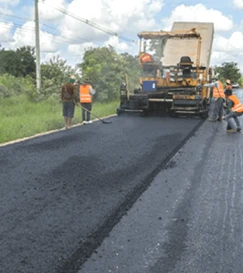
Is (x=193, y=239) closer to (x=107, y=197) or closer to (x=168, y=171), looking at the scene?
(x=107, y=197)

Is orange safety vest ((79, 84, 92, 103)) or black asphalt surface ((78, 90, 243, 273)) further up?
orange safety vest ((79, 84, 92, 103))

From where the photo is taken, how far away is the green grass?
945 cm

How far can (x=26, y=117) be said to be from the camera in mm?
12766

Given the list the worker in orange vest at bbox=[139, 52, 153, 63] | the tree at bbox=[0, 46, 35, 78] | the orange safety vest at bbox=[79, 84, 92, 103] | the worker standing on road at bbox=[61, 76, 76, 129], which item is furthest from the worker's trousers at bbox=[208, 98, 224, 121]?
the tree at bbox=[0, 46, 35, 78]

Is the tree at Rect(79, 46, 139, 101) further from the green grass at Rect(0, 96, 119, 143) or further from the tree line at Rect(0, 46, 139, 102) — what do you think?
the green grass at Rect(0, 96, 119, 143)

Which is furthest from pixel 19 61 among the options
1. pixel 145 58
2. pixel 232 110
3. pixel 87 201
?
pixel 87 201

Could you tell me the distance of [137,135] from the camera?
905cm

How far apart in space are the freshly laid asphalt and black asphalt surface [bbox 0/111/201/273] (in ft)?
0.03

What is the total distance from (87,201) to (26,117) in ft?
29.8

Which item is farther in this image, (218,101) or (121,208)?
(218,101)

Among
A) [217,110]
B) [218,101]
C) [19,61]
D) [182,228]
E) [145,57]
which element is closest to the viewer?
[182,228]

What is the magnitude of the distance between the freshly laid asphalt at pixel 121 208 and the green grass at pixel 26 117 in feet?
5.77

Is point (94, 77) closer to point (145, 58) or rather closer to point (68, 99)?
point (145, 58)

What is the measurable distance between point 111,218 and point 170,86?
1070cm
